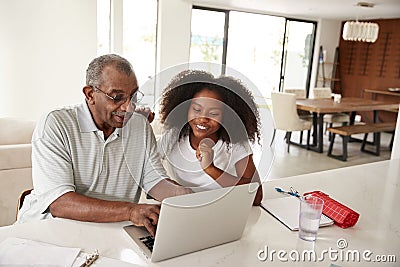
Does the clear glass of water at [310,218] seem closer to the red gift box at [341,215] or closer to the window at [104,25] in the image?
the red gift box at [341,215]

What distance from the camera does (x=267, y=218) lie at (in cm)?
126

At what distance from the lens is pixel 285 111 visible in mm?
5059

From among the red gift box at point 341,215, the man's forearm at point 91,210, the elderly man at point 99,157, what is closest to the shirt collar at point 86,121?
the elderly man at point 99,157

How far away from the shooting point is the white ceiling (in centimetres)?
582

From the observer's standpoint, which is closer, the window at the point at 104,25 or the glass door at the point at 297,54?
the window at the point at 104,25

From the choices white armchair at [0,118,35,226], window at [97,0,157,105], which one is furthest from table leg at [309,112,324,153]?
white armchair at [0,118,35,226]

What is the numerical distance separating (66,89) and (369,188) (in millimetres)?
3937

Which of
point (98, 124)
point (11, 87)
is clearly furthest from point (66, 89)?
point (98, 124)

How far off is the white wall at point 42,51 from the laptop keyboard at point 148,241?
3.94m

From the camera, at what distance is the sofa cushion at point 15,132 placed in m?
2.68

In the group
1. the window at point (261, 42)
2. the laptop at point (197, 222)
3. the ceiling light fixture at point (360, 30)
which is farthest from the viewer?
the window at point (261, 42)

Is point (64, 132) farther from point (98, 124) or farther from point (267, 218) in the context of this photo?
point (267, 218)

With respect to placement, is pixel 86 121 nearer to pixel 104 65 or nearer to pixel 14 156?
pixel 104 65

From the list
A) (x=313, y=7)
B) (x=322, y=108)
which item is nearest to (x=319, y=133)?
(x=322, y=108)
